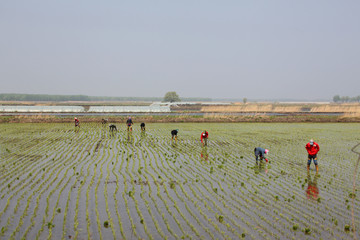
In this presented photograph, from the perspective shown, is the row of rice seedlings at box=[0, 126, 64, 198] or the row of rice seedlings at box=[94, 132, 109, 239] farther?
the row of rice seedlings at box=[0, 126, 64, 198]

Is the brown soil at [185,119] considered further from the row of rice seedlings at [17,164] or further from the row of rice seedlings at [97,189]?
the row of rice seedlings at [97,189]

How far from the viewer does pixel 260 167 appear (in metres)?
16.5

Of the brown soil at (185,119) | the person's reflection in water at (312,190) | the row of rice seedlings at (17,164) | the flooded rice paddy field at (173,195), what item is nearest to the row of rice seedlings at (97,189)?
the flooded rice paddy field at (173,195)

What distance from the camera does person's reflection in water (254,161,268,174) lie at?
1564cm

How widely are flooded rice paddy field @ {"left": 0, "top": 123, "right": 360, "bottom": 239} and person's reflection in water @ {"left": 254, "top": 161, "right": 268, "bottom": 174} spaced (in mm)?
53

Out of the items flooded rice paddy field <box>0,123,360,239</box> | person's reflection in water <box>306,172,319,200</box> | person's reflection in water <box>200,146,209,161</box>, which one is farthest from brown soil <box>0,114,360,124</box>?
person's reflection in water <box>306,172,319,200</box>

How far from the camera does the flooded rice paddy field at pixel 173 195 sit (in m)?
8.75

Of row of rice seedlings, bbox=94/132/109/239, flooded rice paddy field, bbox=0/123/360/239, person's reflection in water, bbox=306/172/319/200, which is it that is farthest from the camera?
person's reflection in water, bbox=306/172/319/200

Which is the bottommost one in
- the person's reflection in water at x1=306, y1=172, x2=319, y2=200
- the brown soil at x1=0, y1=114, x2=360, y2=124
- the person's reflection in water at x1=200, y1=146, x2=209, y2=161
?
the brown soil at x1=0, y1=114, x2=360, y2=124

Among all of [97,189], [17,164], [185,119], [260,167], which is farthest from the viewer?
[185,119]

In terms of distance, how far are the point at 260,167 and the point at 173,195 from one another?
6.57m

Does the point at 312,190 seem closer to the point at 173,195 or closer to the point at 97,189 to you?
the point at 173,195

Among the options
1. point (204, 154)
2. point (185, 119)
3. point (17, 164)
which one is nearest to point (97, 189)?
point (17, 164)

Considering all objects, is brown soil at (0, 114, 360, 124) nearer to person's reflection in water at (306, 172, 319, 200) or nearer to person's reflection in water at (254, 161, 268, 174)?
person's reflection in water at (254, 161, 268, 174)
